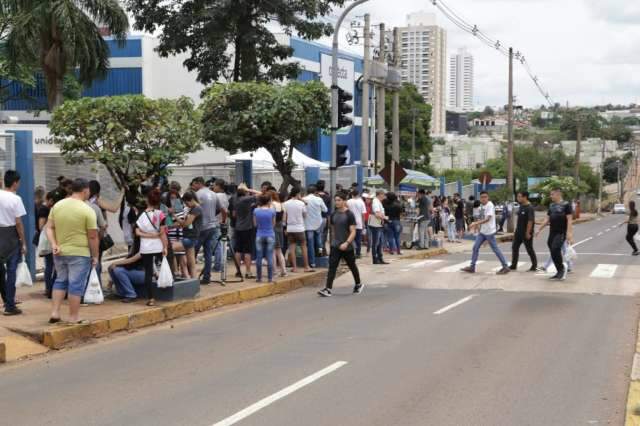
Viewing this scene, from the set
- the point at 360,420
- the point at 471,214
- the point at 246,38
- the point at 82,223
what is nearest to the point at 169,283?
the point at 82,223

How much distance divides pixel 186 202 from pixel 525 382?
6.94 meters

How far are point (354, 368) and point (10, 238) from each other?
4967 mm

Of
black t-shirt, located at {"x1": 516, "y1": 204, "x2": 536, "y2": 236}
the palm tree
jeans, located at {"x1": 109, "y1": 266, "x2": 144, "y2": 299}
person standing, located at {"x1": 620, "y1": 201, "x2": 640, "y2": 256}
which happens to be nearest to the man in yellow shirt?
jeans, located at {"x1": 109, "y1": 266, "x2": 144, "y2": 299}

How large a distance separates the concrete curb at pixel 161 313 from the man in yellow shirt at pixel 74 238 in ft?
1.51

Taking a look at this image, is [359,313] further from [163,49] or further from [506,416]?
[163,49]

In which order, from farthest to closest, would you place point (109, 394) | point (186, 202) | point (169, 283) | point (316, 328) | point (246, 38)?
point (246, 38)
point (186, 202)
point (169, 283)
point (316, 328)
point (109, 394)

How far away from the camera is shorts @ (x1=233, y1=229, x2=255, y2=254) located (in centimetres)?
1512

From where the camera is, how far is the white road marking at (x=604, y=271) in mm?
17597

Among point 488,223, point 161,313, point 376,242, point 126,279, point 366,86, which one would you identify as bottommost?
point 161,313

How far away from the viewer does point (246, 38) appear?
23.6m

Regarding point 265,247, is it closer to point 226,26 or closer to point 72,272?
point 72,272

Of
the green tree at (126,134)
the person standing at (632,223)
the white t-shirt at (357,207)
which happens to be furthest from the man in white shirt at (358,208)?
the person standing at (632,223)

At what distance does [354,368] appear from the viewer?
8422 millimetres

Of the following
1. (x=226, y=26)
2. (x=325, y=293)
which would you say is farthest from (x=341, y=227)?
(x=226, y=26)
